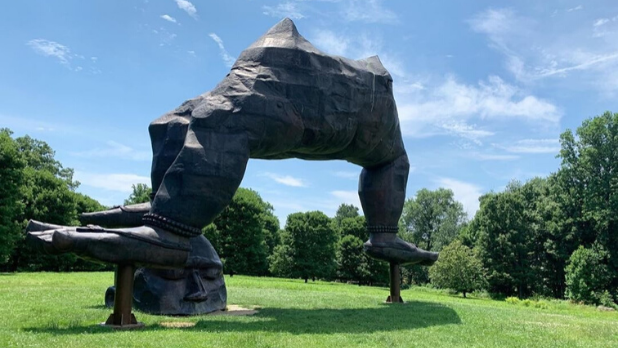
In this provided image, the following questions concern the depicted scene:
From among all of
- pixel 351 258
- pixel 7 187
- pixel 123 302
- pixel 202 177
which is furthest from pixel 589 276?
pixel 7 187

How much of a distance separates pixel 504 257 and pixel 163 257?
38018 mm

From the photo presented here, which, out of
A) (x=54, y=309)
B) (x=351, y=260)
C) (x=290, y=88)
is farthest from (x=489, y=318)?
(x=351, y=260)

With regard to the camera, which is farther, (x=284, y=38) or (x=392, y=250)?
(x=392, y=250)

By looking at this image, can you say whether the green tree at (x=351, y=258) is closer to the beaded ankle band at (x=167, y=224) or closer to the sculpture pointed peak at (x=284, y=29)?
the sculpture pointed peak at (x=284, y=29)

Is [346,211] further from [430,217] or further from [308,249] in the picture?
[308,249]

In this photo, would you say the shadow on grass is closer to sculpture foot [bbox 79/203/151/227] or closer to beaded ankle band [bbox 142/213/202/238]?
beaded ankle band [bbox 142/213/202/238]

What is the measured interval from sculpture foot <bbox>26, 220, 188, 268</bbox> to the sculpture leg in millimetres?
5742

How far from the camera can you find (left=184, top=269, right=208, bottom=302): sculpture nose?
9781 mm

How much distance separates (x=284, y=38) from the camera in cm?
1012

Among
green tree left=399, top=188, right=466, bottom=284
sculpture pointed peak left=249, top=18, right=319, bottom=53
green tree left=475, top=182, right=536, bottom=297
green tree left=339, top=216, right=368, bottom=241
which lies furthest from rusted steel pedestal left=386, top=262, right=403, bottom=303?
green tree left=399, top=188, right=466, bottom=284

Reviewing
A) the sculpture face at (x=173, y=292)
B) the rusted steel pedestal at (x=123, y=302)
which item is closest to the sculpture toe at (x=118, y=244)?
the rusted steel pedestal at (x=123, y=302)

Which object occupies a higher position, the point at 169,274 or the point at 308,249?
the point at 308,249

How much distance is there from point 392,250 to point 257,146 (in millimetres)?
4903

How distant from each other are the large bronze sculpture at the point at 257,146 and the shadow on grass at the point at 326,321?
1.16 meters
